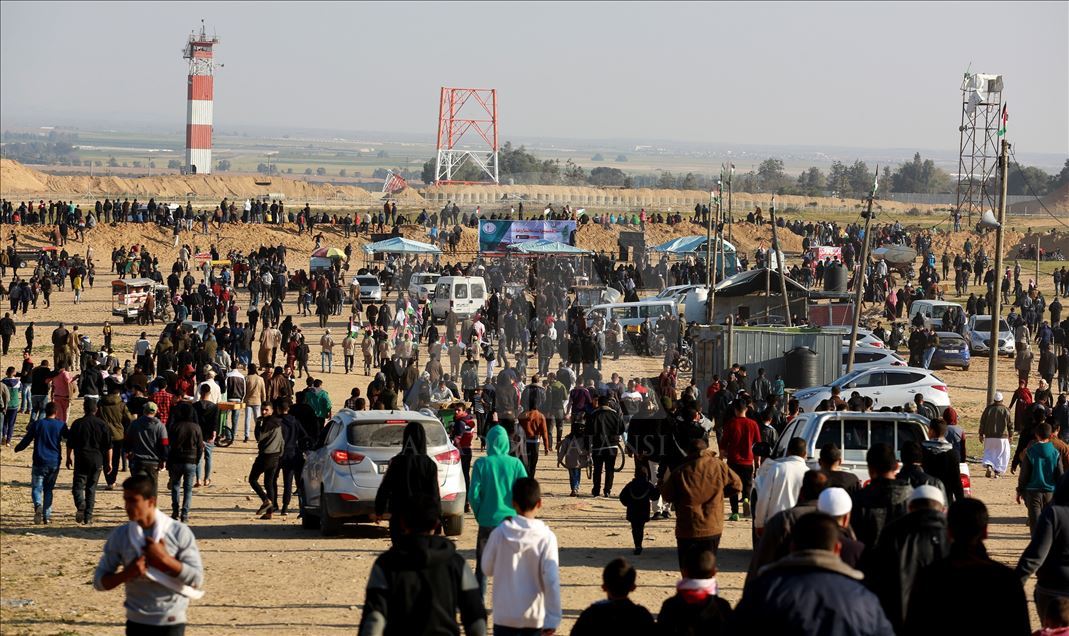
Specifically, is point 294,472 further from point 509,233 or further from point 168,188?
point 168,188

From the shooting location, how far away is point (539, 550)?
25.5 ft

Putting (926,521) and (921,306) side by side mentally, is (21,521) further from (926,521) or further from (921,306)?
(921,306)

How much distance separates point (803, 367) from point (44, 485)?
17.9 m

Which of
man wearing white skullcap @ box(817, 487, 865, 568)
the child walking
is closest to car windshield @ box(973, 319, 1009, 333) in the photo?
the child walking

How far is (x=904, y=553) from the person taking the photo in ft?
24.9

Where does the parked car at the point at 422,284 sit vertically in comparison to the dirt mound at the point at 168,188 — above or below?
below

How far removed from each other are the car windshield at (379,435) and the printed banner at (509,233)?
41.6 m

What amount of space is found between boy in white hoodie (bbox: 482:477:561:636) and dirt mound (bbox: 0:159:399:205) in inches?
3954

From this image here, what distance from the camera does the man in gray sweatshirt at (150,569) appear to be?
24.3 feet

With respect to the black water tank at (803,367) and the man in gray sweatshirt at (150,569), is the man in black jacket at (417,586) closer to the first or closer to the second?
the man in gray sweatshirt at (150,569)

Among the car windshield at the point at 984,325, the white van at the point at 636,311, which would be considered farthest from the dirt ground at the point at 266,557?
the car windshield at the point at 984,325

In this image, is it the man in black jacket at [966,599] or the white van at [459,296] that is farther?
the white van at [459,296]

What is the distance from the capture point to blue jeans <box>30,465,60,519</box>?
16.0 metres

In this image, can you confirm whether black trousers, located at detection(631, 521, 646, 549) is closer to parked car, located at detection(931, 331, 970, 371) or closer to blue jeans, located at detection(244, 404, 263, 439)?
blue jeans, located at detection(244, 404, 263, 439)
